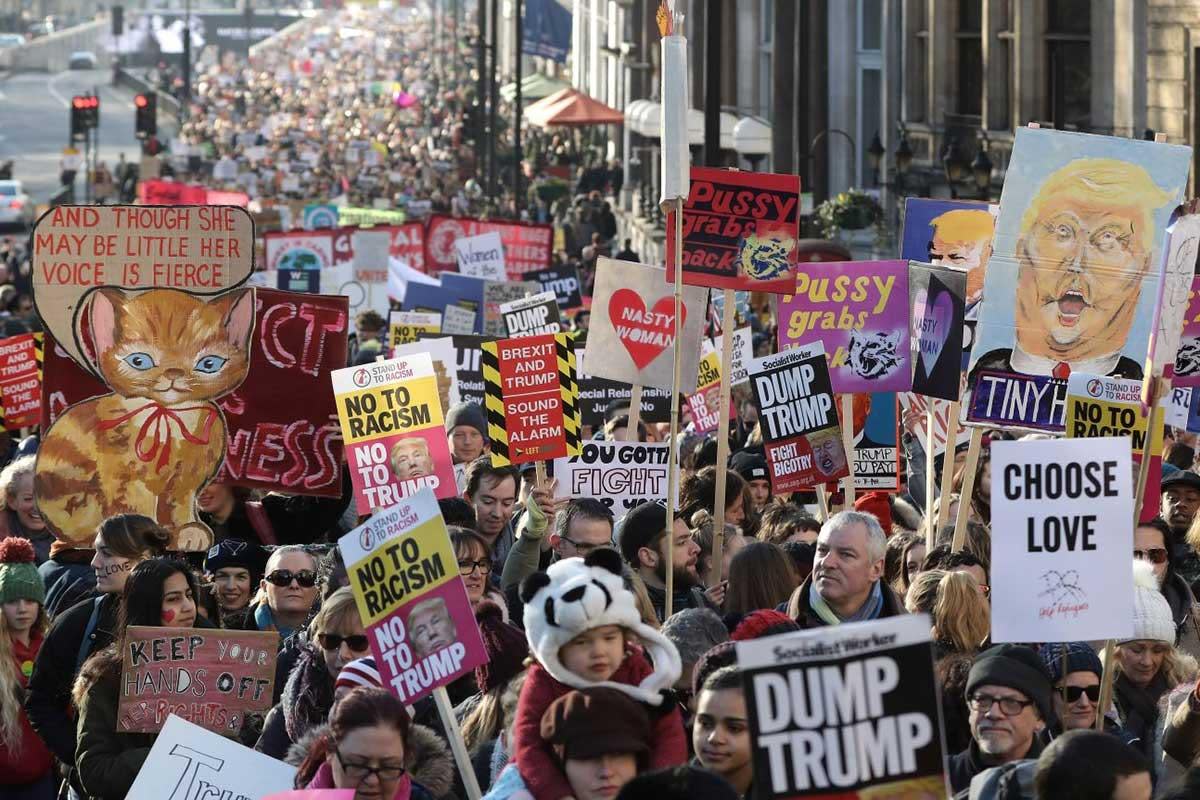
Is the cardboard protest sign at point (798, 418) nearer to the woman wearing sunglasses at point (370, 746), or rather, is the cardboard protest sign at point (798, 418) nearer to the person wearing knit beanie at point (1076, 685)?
the person wearing knit beanie at point (1076, 685)

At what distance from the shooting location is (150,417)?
1053cm

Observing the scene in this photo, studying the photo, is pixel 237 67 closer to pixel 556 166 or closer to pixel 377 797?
pixel 556 166

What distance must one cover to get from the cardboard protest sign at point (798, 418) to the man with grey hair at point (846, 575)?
3.12 m

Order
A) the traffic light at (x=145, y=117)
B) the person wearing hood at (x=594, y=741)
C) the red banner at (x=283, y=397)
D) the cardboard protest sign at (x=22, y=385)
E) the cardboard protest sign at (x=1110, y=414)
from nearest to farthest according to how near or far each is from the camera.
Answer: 1. the person wearing hood at (x=594, y=741)
2. the cardboard protest sign at (x=1110, y=414)
3. the red banner at (x=283, y=397)
4. the cardboard protest sign at (x=22, y=385)
5. the traffic light at (x=145, y=117)

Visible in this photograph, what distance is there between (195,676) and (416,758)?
4.58 feet

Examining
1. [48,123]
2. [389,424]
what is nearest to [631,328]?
[389,424]

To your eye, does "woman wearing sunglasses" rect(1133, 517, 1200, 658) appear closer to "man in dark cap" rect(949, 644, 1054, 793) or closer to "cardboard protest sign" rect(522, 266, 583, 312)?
"man in dark cap" rect(949, 644, 1054, 793)

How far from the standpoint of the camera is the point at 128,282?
443 inches

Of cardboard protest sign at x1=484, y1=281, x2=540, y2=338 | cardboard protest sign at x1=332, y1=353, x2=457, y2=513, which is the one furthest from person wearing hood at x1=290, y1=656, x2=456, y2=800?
cardboard protest sign at x1=484, y1=281, x2=540, y2=338

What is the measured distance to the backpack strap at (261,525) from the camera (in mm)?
10930

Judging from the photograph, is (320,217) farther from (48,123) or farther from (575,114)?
(48,123)

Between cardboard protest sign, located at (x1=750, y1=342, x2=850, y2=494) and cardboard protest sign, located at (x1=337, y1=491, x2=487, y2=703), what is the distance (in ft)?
13.9

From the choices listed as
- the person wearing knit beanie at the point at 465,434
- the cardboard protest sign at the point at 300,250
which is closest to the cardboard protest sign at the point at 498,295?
the cardboard protest sign at the point at 300,250

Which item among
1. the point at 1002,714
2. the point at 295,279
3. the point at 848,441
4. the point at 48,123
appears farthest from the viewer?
the point at 48,123
